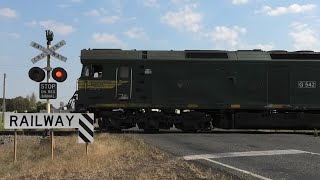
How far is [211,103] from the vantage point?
25.6m

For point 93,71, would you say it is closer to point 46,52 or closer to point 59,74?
point 46,52

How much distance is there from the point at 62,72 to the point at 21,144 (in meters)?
5.57

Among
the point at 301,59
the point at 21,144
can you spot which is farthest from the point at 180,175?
the point at 301,59

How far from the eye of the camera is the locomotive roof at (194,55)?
84.0 ft

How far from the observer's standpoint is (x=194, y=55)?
2597cm

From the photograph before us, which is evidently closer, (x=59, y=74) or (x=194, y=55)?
(x=59, y=74)

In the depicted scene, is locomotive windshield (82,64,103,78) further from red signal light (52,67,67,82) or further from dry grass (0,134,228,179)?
red signal light (52,67,67,82)

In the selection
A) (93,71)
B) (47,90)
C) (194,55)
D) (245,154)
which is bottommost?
(245,154)

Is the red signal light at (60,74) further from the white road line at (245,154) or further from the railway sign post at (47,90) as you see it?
the white road line at (245,154)

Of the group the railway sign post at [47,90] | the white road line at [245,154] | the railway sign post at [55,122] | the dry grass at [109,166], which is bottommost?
the white road line at [245,154]

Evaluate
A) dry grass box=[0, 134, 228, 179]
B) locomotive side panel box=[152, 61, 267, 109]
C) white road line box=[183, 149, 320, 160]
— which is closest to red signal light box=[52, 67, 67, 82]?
dry grass box=[0, 134, 228, 179]

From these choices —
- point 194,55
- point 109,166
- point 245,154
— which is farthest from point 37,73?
point 194,55

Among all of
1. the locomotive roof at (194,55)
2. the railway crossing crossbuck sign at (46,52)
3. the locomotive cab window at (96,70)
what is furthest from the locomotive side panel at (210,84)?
the railway crossing crossbuck sign at (46,52)

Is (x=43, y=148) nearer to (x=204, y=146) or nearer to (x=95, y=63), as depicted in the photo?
(x=204, y=146)
